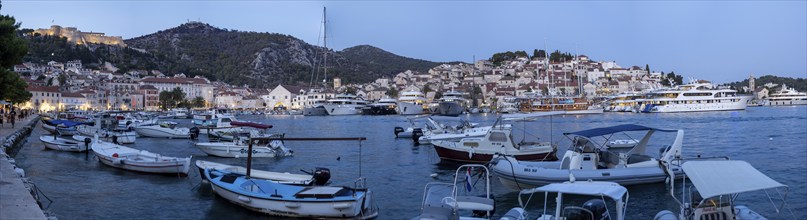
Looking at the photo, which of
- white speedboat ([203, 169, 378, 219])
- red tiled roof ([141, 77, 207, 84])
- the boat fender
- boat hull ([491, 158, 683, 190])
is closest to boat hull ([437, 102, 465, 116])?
red tiled roof ([141, 77, 207, 84])

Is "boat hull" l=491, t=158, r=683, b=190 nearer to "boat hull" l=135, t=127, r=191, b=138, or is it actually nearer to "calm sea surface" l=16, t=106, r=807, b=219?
"calm sea surface" l=16, t=106, r=807, b=219

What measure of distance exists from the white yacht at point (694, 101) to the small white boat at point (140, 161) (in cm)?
8677

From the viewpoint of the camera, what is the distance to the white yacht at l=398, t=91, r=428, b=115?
3981 inches

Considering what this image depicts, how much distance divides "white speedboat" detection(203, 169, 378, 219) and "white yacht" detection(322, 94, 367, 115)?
92.4 meters

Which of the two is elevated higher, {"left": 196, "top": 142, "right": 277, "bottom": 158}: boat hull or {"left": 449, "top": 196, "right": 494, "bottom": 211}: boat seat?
{"left": 449, "top": 196, "right": 494, "bottom": 211}: boat seat

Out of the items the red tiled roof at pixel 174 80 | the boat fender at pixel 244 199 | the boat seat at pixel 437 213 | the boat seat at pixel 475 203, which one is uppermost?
the red tiled roof at pixel 174 80

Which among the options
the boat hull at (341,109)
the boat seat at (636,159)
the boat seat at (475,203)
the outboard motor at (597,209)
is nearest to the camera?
the outboard motor at (597,209)

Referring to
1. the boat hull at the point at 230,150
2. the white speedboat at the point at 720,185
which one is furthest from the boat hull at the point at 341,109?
the white speedboat at the point at 720,185

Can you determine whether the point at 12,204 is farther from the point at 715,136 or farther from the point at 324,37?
the point at 324,37

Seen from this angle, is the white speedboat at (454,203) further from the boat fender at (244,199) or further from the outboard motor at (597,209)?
the boat fender at (244,199)

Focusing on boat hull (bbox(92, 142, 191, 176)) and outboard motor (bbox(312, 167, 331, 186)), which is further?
boat hull (bbox(92, 142, 191, 176))

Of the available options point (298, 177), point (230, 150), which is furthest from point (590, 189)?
point (230, 150)

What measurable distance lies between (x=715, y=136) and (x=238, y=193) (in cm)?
3620

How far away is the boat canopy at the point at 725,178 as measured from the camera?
30.3ft
